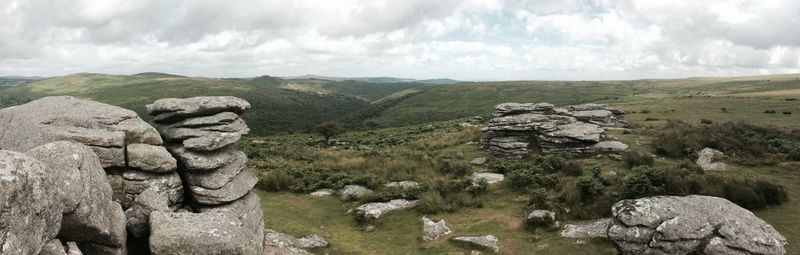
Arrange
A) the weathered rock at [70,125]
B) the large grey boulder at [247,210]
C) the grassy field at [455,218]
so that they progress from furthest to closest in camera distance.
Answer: the grassy field at [455,218]
the large grey boulder at [247,210]
the weathered rock at [70,125]

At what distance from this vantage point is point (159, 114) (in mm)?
18828

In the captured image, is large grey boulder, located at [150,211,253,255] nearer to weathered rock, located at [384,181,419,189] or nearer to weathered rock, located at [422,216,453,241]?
weathered rock, located at [422,216,453,241]

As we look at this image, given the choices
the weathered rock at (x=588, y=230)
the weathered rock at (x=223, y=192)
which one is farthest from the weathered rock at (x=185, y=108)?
the weathered rock at (x=588, y=230)

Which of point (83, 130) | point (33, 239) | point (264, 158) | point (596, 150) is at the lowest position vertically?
point (264, 158)

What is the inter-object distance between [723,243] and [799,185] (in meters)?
11.4

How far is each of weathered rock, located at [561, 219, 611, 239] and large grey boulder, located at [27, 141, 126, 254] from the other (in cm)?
1536

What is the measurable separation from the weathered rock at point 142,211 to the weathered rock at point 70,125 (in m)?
2.34

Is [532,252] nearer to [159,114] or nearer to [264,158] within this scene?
[159,114]

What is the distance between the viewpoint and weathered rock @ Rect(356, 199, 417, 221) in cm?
2245

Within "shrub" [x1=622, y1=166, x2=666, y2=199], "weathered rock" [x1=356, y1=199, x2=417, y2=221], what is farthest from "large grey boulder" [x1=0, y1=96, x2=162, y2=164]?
"shrub" [x1=622, y1=166, x2=666, y2=199]

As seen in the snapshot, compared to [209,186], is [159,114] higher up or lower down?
higher up

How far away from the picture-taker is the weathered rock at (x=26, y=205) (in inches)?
316

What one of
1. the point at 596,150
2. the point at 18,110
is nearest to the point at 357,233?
the point at 18,110

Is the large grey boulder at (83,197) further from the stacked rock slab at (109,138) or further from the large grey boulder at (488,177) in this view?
→ the large grey boulder at (488,177)
